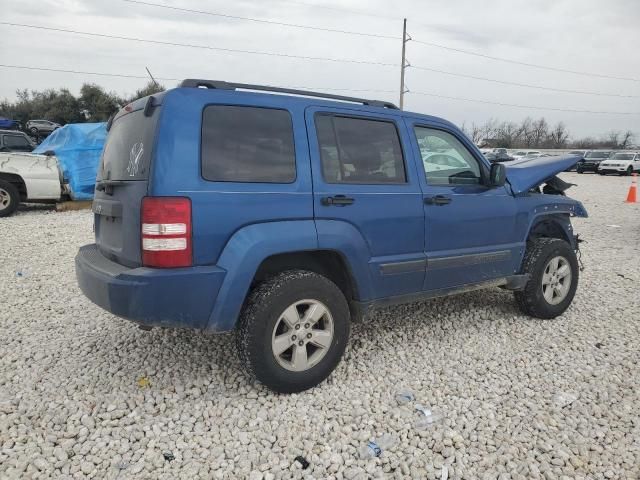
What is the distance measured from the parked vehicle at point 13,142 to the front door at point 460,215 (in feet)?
38.3

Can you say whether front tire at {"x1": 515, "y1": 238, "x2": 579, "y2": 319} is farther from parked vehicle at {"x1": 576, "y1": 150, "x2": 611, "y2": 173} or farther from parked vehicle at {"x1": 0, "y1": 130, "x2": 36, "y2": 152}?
parked vehicle at {"x1": 576, "y1": 150, "x2": 611, "y2": 173}

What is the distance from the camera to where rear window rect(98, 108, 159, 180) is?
2641 mm

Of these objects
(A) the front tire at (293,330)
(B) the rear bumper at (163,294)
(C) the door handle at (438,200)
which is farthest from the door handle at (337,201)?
(B) the rear bumper at (163,294)

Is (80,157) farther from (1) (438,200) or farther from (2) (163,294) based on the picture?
(1) (438,200)

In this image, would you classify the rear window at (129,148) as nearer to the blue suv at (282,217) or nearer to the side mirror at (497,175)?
the blue suv at (282,217)

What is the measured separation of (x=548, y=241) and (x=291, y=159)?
9.13 ft

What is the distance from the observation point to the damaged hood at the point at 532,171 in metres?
4.09

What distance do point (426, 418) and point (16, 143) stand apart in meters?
→ 12.8

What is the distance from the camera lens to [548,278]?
14.2 feet

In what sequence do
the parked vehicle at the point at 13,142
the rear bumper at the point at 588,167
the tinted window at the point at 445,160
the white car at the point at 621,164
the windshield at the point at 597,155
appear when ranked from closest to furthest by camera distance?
the tinted window at the point at 445,160 → the parked vehicle at the point at 13,142 → the white car at the point at 621,164 → the rear bumper at the point at 588,167 → the windshield at the point at 597,155

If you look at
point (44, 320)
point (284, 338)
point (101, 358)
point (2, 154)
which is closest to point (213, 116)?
point (284, 338)

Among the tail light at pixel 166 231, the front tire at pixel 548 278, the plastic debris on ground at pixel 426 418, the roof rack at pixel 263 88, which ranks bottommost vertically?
the plastic debris on ground at pixel 426 418

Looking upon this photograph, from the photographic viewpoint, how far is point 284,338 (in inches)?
113

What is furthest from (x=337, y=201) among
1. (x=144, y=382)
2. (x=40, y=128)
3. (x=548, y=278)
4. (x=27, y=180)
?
(x=40, y=128)
